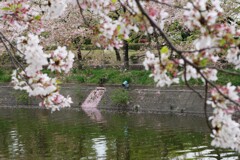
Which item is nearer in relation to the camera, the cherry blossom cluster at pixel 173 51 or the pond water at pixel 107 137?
the cherry blossom cluster at pixel 173 51

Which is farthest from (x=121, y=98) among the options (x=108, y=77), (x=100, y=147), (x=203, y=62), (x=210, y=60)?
(x=203, y=62)

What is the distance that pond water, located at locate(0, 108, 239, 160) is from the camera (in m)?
13.6

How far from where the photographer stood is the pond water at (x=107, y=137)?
535 inches

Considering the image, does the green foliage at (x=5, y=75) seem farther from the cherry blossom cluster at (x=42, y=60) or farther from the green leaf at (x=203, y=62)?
the green leaf at (x=203, y=62)

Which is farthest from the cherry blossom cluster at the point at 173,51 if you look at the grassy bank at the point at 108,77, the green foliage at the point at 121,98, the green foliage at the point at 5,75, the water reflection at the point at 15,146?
the green foliage at the point at 5,75

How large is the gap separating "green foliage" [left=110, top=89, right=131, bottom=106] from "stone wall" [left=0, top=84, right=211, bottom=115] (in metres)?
0.14

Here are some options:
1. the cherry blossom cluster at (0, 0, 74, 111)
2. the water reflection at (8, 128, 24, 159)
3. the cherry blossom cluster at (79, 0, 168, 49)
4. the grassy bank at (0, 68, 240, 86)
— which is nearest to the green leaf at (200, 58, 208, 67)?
the cherry blossom cluster at (79, 0, 168, 49)

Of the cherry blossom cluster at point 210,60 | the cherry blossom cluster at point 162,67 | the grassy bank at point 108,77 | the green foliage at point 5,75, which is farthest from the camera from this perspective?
the green foliage at point 5,75

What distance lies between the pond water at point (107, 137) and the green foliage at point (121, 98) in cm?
156

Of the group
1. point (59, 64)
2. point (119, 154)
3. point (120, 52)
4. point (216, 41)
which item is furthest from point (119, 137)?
point (120, 52)

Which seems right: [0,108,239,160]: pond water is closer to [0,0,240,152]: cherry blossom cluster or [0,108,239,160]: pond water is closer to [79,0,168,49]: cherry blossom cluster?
[0,0,240,152]: cherry blossom cluster

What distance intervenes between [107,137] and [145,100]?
25.3ft

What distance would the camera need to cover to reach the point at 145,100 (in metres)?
23.8

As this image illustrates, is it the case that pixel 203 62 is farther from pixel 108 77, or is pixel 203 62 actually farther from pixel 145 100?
pixel 108 77
